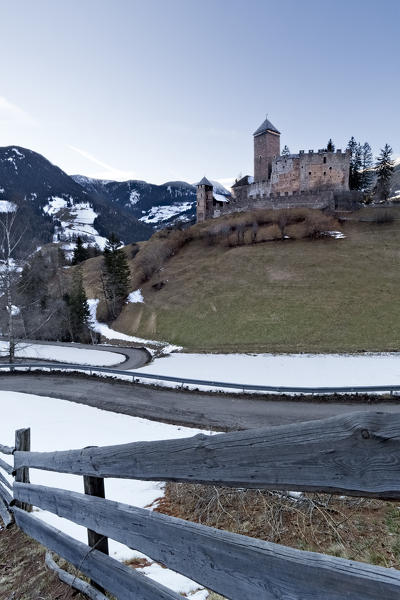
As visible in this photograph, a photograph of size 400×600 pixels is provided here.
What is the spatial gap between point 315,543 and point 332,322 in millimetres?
34209

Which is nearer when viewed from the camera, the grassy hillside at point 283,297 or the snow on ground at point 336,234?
the grassy hillside at point 283,297

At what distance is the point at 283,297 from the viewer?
43.7m

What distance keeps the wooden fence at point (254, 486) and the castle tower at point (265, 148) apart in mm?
84137

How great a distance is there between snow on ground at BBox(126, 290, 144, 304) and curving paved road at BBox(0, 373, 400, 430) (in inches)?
1235

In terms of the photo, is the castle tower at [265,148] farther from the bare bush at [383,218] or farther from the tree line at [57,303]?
the tree line at [57,303]

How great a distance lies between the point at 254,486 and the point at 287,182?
7740 cm

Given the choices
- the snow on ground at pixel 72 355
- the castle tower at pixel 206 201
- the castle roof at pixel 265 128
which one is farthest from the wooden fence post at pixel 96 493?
the castle roof at pixel 265 128

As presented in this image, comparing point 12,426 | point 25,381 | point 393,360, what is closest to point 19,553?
point 12,426

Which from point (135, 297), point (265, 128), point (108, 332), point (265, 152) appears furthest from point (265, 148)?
point (108, 332)

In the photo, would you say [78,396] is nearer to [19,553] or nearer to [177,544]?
[19,553]

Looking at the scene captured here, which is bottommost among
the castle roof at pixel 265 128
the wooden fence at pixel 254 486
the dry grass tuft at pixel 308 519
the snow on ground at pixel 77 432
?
the snow on ground at pixel 77 432

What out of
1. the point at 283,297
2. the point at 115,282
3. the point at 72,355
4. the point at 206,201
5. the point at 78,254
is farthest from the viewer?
the point at 78,254

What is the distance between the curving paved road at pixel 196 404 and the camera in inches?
640

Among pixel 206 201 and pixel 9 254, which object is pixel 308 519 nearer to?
pixel 9 254
